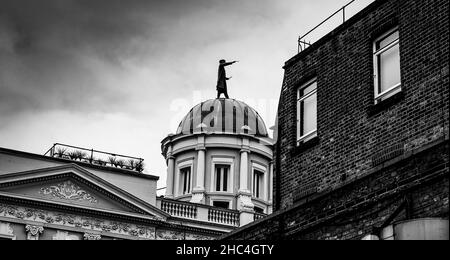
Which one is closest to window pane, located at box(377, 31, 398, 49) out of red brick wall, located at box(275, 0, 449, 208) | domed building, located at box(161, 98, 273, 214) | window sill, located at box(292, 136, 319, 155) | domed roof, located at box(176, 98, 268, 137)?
red brick wall, located at box(275, 0, 449, 208)

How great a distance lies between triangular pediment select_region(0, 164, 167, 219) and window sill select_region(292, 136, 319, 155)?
84.0 feet

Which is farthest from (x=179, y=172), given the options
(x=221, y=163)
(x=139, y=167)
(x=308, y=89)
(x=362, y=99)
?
(x=362, y=99)

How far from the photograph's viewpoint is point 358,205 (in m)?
21.3

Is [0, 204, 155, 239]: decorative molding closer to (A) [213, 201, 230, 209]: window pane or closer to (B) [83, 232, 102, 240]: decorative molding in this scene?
(B) [83, 232, 102, 240]: decorative molding

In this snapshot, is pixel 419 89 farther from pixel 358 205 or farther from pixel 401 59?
pixel 358 205

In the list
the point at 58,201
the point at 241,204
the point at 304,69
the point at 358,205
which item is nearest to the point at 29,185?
the point at 58,201

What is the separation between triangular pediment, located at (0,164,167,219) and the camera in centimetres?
4775

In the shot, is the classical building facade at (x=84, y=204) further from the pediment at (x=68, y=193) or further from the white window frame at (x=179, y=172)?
the white window frame at (x=179, y=172)

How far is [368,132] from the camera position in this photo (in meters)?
22.0

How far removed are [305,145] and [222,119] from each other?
41854 mm

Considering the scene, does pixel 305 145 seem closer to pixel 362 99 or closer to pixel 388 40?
pixel 362 99

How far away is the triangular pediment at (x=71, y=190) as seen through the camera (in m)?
47.8

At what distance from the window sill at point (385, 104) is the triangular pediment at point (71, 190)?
28.8 metres
